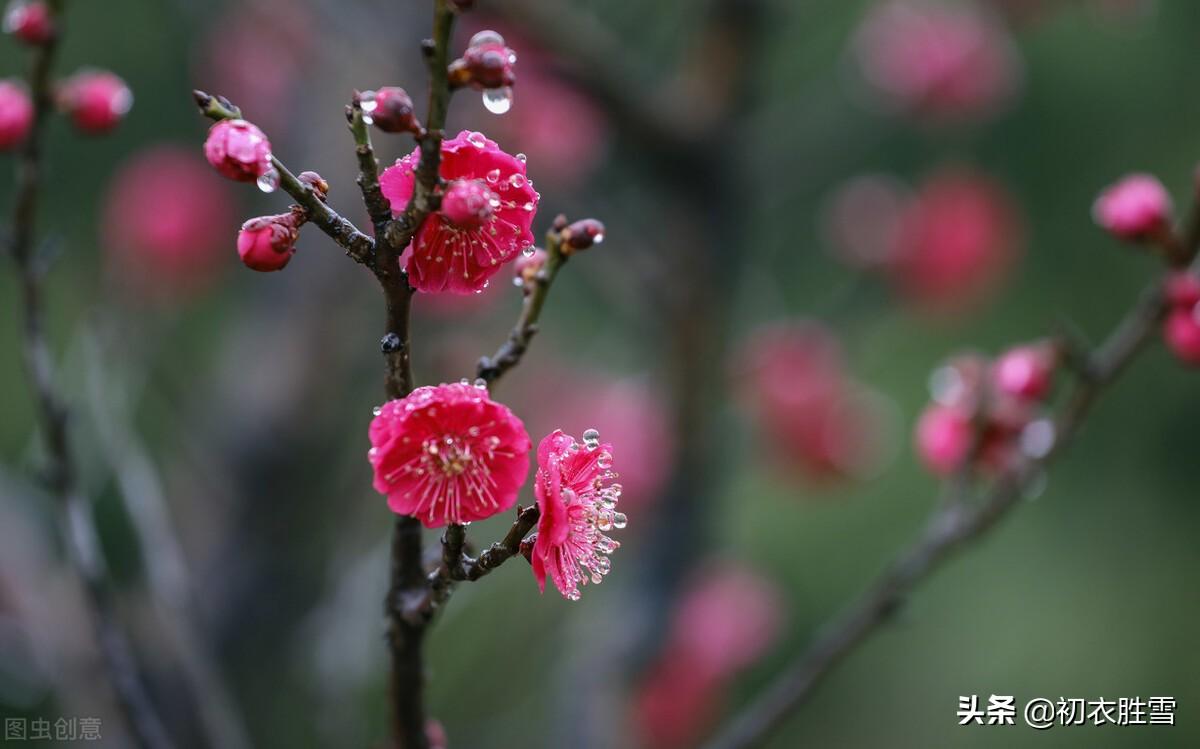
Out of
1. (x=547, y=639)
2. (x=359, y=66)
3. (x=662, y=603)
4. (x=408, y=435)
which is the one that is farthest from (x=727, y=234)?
(x=408, y=435)

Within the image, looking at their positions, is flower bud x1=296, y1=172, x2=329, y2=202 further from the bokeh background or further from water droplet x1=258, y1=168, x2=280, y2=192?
the bokeh background

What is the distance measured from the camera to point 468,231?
0.57 metres

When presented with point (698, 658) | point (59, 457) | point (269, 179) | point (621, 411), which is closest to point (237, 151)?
point (269, 179)

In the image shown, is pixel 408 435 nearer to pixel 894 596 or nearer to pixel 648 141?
pixel 894 596

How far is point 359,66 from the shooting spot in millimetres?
2271

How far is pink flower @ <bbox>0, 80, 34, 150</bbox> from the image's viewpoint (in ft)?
3.05

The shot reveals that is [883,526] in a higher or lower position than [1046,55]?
lower

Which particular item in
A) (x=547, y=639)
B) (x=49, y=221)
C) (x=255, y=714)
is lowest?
(x=255, y=714)

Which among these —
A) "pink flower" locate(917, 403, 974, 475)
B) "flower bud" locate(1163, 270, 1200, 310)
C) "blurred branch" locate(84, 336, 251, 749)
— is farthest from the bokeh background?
"flower bud" locate(1163, 270, 1200, 310)

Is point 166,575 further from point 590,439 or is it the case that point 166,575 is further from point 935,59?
point 935,59

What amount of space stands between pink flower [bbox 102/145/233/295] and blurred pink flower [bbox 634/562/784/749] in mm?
1552

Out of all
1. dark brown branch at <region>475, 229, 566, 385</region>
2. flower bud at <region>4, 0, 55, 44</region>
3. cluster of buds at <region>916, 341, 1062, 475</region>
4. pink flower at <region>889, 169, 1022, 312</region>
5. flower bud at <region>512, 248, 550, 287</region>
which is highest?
pink flower at <region>889, 169, 1022, 312</region>

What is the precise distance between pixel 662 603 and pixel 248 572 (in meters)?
0.95

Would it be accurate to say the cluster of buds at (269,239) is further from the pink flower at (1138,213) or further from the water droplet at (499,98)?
the pink flower at (1138,213)
